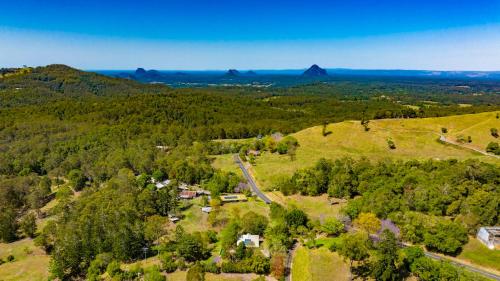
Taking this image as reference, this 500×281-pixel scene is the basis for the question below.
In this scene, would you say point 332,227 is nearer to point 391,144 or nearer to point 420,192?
point 420,192

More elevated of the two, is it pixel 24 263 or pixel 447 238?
pixel 447 238

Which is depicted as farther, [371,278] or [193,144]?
[193,144]

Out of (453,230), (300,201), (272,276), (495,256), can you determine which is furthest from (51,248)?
(495,256)

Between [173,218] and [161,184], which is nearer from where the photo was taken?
[173,218]

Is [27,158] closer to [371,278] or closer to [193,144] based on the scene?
[193,144]

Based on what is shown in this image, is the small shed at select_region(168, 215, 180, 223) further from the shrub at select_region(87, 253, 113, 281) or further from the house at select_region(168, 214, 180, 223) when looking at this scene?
the shrub at select_region(87, 253, 113, 281)

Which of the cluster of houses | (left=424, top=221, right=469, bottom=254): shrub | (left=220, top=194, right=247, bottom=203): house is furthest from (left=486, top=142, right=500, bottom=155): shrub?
(left=220, top=194, right=247, bottom=203): house

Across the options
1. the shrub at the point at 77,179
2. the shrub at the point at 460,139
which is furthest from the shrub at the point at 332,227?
the shrub at the point at 77,179

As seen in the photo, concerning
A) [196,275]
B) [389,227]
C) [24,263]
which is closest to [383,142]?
[389,227]
